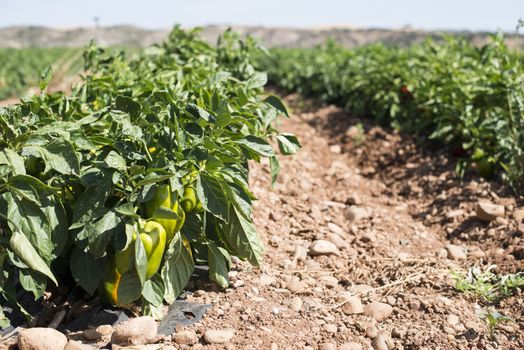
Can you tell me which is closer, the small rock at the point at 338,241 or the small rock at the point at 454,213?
the small rock at the point at 338,241

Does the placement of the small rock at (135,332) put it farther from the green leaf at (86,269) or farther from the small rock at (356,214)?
the small rock at (356,214)

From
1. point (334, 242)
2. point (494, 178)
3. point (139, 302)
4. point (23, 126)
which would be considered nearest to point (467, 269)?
point (334, 242)

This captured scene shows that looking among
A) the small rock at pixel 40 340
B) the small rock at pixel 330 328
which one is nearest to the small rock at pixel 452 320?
the small rock at pixel 330 328

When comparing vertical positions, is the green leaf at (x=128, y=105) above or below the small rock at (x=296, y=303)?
above

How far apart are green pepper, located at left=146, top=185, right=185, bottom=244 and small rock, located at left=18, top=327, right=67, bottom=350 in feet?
1.79

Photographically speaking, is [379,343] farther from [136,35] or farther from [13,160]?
[136,35]

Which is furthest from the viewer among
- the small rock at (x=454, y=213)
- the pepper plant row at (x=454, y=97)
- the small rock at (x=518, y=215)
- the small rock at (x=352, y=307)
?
the pepper plant row at (x=454, y=97)

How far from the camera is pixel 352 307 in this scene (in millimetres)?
2533

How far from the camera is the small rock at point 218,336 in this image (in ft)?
6.97

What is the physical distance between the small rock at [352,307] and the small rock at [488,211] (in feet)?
4.89

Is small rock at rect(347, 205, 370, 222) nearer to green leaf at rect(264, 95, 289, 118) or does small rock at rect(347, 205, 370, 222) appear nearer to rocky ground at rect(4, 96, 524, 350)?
rocky ground at rect(4, 96, 524, 350)

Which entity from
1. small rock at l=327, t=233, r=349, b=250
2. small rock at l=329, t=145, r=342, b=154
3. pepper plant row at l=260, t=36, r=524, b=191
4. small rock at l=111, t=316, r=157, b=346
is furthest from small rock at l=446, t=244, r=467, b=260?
small rock at l=329, t=145, r=342, b=154

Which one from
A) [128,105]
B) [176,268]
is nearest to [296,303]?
[176,268]

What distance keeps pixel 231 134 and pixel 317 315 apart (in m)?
0.86
